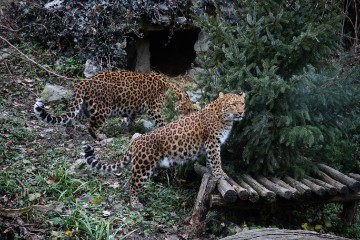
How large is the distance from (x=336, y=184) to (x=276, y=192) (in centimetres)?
101

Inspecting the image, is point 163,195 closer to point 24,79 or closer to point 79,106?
point 79,106

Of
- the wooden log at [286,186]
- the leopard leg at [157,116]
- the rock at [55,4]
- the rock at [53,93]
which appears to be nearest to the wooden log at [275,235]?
the wooden log at [286,186]

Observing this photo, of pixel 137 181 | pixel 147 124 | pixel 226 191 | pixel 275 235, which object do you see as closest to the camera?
pixel 275 235

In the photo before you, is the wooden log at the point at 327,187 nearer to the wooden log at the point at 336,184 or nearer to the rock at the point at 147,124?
the wooden log at the point at 336,184

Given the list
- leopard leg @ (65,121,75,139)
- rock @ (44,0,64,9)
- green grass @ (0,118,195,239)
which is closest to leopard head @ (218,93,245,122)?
green grass @ (0,118,195,239)

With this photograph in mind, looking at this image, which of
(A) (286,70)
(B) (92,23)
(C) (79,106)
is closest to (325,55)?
(A) (286,70)

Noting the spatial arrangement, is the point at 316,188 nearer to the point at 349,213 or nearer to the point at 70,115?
the point at 349,213

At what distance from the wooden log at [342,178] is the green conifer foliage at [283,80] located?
1.46 ft

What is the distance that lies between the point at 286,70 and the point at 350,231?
8.82 feet

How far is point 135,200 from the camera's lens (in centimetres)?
811

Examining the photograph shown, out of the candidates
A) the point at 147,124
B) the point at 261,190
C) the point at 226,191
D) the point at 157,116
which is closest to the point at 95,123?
the point at 157,116

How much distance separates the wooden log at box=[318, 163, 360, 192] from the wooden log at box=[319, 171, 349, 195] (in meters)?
0.14

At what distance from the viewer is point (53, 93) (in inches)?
463

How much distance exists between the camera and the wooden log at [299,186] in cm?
806
